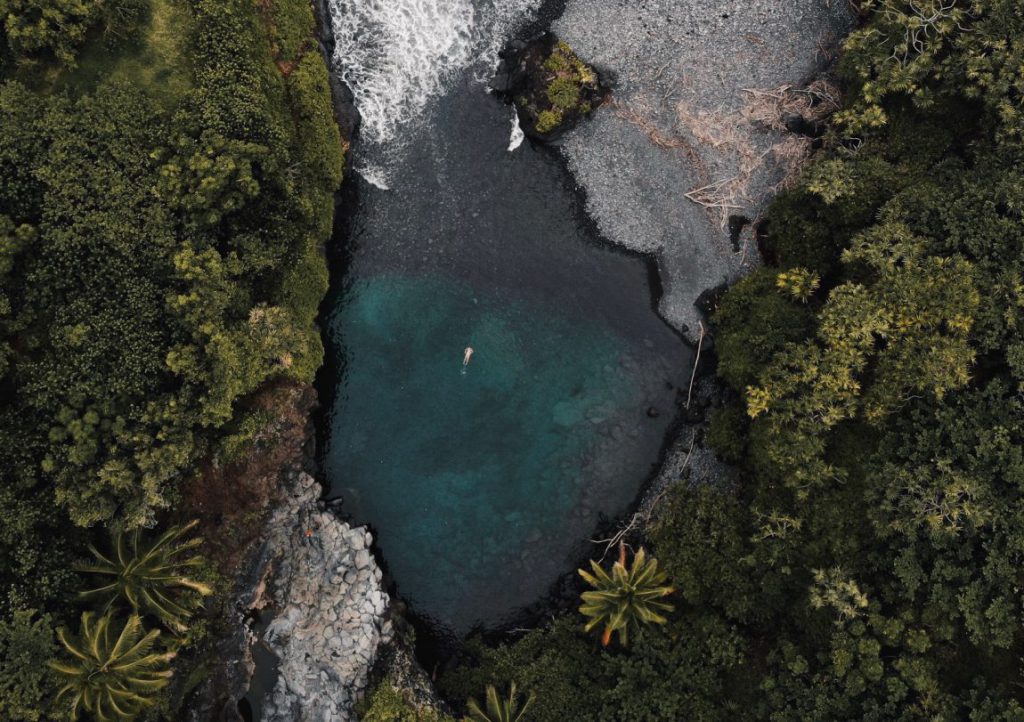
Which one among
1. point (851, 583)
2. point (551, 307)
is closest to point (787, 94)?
point (551, 307)

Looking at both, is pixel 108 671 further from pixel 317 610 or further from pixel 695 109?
pixel 695 109

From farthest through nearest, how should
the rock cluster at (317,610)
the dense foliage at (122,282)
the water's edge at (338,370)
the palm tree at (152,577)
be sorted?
the water's edge at (338,370)
the rock cluster at (317,610)
the palm tree at (152,577)
the dense foliage at (122,282)

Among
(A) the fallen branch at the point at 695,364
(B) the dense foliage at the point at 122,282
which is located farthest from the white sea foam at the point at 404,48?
(A) the fallen branch at the point at 695,364

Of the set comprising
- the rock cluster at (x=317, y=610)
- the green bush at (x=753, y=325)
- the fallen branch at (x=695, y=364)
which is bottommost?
the rock cluster at (x=317, y=610)

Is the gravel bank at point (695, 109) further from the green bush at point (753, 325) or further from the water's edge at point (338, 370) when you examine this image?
the green bush at point (753, 325)

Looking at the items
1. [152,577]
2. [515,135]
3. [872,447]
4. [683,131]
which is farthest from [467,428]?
[683,131]

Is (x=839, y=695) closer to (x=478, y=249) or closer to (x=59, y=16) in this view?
(x=478, y=249)

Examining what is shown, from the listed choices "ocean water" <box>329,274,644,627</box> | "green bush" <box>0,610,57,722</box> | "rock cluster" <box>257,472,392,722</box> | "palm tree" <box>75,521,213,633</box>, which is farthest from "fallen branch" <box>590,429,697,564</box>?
"green bush" <box>0,610,57,722</box>
